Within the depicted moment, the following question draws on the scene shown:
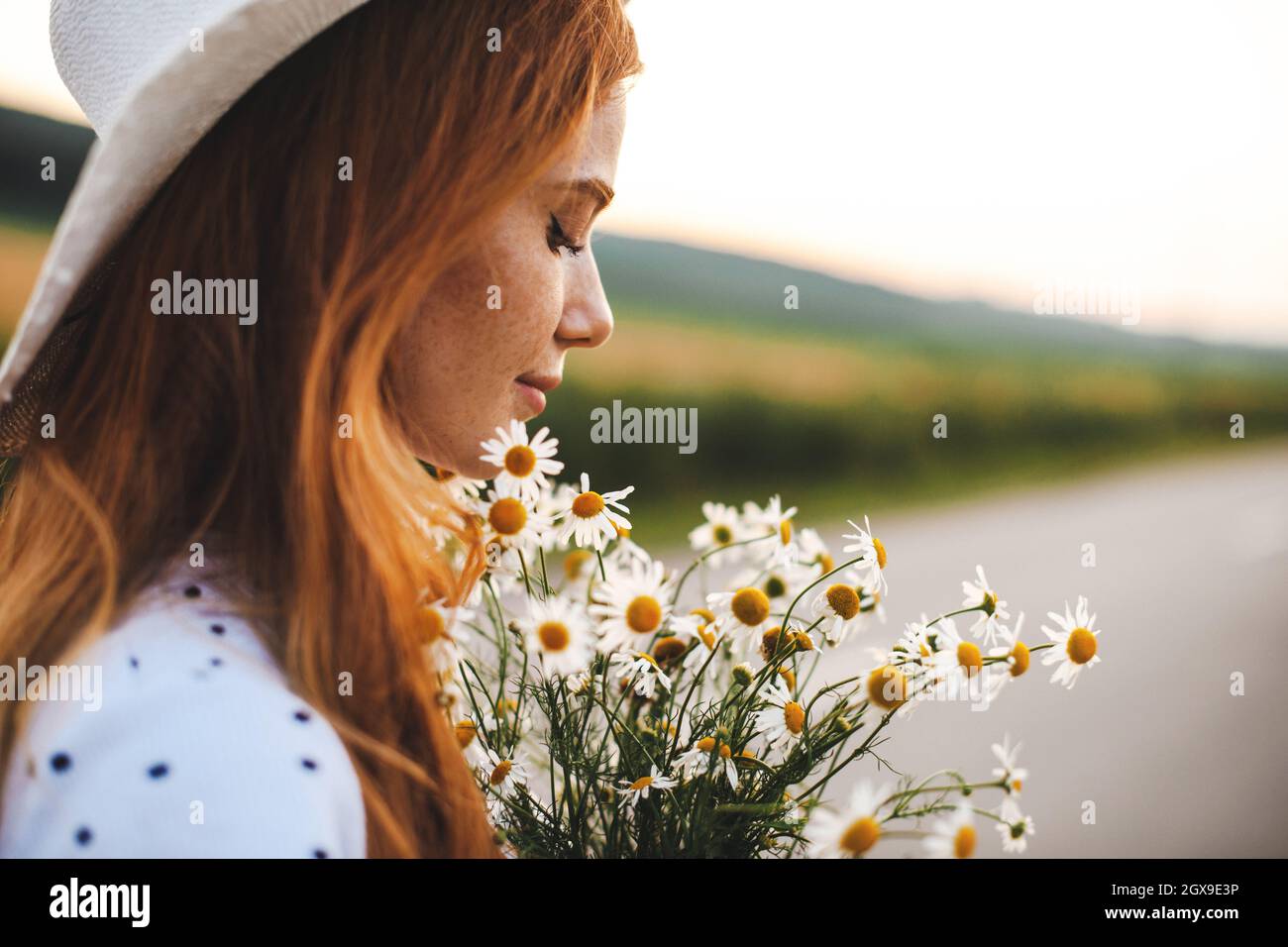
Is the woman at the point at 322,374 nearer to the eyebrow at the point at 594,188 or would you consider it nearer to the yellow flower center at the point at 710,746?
the eyebrow at the point at 594,188

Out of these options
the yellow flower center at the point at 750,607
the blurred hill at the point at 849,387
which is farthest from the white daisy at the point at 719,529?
the blurred hill at the point at 849,387

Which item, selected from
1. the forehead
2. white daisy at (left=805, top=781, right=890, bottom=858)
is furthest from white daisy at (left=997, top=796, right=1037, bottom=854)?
the forehead

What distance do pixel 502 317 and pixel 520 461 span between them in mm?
92

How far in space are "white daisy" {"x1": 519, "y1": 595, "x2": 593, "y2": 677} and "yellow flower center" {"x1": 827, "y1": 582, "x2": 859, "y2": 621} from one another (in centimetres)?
16

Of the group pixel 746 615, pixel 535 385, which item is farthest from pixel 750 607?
pixel 535 385

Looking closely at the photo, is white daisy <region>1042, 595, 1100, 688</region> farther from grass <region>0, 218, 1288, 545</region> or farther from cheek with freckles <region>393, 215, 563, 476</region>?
grass <region>0, 218, 1288, 545</region>

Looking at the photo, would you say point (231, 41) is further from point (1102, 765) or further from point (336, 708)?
point (1102, 765)

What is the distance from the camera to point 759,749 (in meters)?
0.55

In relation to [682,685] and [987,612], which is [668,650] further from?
[987,612]

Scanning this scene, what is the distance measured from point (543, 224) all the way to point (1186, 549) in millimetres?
3624

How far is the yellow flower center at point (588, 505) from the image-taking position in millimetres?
550

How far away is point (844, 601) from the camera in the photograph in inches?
22.2
